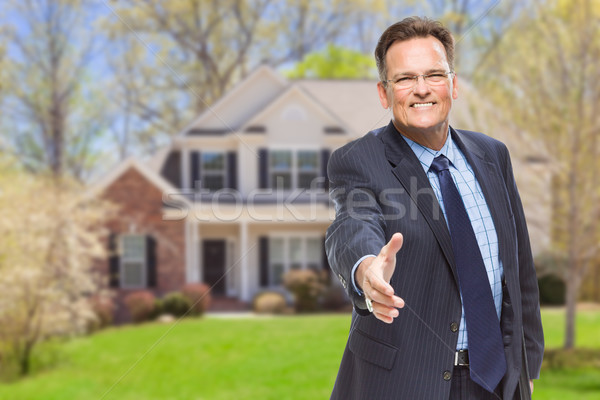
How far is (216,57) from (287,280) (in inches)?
390

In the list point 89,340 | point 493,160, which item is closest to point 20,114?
point 89,340

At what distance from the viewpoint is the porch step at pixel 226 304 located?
16625 mm

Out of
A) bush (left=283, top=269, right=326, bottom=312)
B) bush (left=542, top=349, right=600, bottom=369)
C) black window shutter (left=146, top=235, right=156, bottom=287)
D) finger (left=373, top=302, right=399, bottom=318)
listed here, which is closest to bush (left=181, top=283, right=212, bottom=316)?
black window shutter (left=146, top=235, right=156, bottom=287)

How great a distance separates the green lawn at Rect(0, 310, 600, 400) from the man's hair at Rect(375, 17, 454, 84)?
7.49 meters

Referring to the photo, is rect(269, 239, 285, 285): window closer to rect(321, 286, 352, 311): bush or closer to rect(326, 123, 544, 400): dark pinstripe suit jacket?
rect(321, 286, 352, 311): bush

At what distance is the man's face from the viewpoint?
2145mm

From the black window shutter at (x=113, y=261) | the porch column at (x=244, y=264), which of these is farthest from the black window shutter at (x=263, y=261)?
the black window shutter at (x=113, y=261)

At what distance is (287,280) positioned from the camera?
16.1 m

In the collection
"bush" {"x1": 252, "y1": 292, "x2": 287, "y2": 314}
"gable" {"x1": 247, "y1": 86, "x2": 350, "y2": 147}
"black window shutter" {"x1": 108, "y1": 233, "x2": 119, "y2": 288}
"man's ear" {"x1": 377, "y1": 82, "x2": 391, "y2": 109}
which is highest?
"gable" {"x1": 247, "y1": 86, "x2": 350, "y2": 147}

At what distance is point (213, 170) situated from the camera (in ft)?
57.8

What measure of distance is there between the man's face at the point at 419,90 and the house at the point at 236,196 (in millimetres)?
14504

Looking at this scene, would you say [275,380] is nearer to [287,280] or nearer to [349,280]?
[287,280]

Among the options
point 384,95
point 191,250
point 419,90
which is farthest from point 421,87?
point 191,250

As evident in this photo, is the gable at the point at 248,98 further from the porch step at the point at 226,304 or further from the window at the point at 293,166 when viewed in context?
the porch step at the point at 226,304
